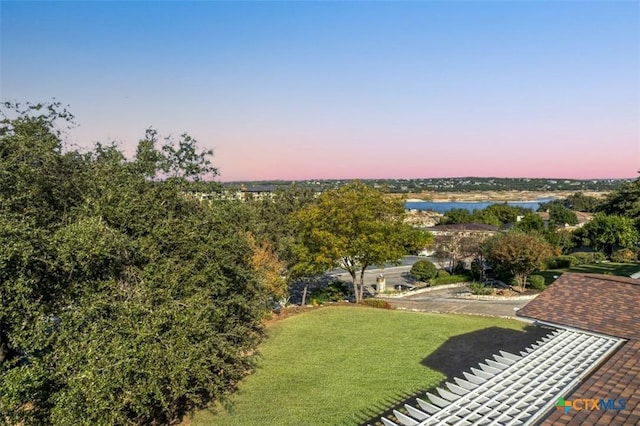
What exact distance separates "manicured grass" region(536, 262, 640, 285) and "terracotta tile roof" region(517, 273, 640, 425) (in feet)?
87.9

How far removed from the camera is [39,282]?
7887 mm

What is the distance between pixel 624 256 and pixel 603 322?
44805mm

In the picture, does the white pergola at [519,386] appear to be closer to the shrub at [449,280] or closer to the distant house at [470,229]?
the shrub at [449,280]

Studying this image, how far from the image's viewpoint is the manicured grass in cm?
3753

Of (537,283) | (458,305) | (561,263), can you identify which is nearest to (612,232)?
(561,263)

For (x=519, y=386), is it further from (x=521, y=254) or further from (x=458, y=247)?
(x=458, y=247)

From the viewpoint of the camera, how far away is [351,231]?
26109 mm

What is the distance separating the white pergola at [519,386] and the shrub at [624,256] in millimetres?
44424

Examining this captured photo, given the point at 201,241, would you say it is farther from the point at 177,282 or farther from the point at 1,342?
the point at 1,342

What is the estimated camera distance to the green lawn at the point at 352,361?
11812mm

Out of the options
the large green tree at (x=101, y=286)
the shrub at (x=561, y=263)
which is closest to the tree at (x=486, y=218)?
the shrub at (x=561, y=263)

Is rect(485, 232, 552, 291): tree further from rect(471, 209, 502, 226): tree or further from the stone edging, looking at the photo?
rect(471, 209, 502, 226): tree

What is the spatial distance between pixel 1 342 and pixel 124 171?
5080 millimetres

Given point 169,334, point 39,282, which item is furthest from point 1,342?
point 169,334
